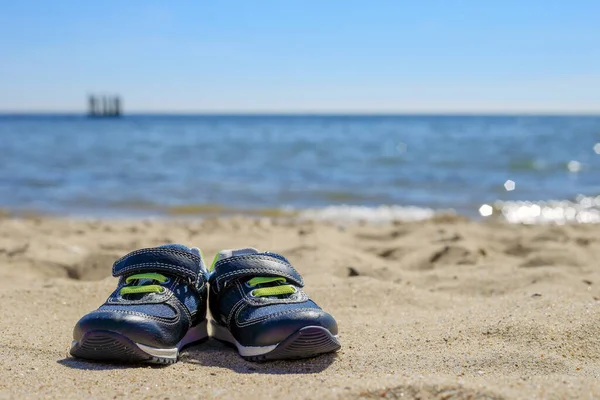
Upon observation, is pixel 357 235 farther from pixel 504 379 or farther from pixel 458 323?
pixel 504 379

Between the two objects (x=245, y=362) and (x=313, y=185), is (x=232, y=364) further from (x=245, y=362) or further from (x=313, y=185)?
(x=313, y=185)

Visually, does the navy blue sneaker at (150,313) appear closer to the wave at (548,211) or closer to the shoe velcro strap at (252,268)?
the shoe velcro strap at (252,268)

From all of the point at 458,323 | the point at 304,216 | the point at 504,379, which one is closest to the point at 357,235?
the point at 304,216

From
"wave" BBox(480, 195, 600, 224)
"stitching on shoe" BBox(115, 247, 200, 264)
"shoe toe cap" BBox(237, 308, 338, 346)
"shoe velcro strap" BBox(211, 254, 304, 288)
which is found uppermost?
"stitching on shoe" BBox(115, 247, 200, 264)

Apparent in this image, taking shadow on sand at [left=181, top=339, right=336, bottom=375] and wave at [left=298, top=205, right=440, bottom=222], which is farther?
wave at [left=298, top=205, right=440, bottom=222]

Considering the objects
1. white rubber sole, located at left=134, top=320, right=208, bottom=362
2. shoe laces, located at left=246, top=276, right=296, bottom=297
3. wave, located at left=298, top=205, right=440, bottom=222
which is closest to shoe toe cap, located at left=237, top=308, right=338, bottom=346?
shoe laces, located at left=246, top=276, right=296, bottom=297

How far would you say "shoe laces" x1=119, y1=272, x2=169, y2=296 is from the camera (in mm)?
2246

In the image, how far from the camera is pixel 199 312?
2.35 metres

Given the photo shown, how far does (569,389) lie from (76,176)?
10029mm

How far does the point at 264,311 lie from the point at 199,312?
32cm

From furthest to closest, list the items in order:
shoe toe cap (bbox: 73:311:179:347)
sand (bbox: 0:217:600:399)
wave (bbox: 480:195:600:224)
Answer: wave (bbox: 480:195:600:224)
shoe toe cap (bbox: 73:311:179:347)
sand (bbox: 0:217:600:399)

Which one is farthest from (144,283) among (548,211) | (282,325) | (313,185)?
(313,185)

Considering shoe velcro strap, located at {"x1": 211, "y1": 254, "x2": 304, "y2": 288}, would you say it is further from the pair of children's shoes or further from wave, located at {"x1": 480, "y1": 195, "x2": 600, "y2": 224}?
wave, located at {"x1": 480, "y1": 195, "x2": 600, "y2": 224}

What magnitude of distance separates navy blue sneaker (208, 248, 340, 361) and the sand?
6 cm
